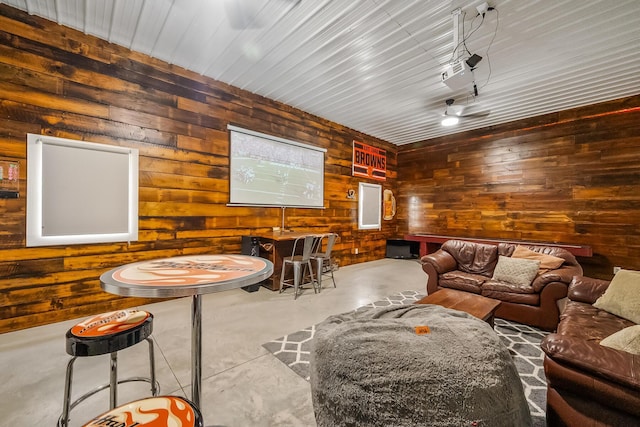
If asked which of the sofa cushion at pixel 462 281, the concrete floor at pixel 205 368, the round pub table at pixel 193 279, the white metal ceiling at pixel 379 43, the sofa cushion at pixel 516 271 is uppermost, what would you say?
the white metal ceiling at pixel 379 43

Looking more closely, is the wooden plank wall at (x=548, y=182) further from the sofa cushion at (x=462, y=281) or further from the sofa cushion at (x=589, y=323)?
the sofa cushion at (x=589, y=323)

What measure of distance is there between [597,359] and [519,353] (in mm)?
1319

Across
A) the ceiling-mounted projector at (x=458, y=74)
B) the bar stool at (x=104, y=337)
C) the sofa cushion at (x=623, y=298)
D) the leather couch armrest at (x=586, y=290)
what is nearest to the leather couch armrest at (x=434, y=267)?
the leather couch armrest at (x=586, y=290)

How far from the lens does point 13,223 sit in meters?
2.66

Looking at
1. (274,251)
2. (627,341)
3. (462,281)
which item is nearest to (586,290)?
(462,281)

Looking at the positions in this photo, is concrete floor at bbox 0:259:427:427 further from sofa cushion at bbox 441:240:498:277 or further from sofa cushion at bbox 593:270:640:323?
sofa cushion at bbox 593:270:640:323

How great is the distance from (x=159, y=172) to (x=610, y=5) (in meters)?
5.10

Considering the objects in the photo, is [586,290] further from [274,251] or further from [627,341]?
[274,251]

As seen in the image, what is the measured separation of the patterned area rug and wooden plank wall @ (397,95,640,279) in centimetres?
329

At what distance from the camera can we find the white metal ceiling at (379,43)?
2.59 m

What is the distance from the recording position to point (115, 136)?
3178 mm

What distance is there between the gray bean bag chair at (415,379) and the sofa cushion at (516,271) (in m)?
2.54

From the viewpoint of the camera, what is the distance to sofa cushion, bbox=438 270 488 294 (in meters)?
3.32

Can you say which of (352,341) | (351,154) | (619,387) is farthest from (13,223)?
(351,154)
